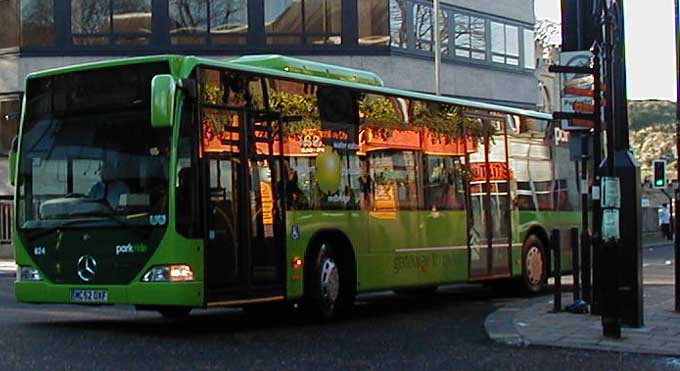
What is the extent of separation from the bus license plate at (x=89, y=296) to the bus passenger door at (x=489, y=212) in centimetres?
643

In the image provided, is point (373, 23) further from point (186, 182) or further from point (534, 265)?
point (186, 182)

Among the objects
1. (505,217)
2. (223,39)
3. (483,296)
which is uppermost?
(223,39)

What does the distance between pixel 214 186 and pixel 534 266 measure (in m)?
8.10

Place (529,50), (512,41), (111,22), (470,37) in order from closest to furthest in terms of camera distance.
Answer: (111,22), (470,37), (512,41), (529,50)

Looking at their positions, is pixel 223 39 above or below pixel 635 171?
above

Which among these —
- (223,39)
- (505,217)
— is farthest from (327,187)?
(223,39)

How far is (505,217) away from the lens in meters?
16.8

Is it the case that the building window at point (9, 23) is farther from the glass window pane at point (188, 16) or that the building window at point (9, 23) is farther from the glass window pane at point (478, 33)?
the glass window pane at point (478, 33)

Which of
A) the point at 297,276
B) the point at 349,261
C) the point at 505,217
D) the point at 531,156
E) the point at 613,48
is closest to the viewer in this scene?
the point at 613,48

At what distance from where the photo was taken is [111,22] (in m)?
34.3

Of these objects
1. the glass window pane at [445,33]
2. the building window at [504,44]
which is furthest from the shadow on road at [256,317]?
the building window at [504,44]

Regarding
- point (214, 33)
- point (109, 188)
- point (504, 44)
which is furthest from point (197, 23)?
point (109, 188)

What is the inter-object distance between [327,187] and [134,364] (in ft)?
14.6

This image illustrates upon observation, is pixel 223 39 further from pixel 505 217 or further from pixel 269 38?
pixel 505 217
